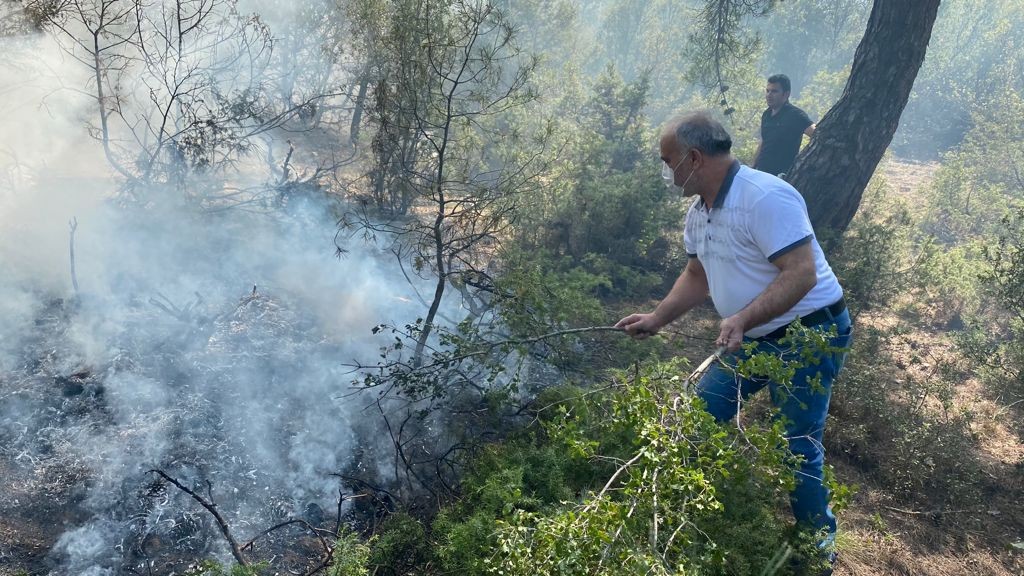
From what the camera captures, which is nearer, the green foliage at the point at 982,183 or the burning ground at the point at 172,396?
the burning ground at the point at 172,396

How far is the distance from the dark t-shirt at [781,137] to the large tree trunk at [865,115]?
15 centimetres

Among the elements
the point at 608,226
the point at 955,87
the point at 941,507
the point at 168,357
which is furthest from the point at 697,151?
the point at 955,87

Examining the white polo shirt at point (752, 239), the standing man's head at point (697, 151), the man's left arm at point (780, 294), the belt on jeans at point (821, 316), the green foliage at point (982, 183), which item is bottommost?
the green foliage at point (982, 183)

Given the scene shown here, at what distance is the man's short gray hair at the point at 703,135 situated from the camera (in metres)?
2.54

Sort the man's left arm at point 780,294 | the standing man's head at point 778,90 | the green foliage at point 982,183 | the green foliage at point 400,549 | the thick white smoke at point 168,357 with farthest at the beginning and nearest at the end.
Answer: the green foliage at point 982,183 → the standing man's head at point 778,90 → the thick white smoke at point 168,357 → the green foliage at point 400,549 → the man's left arm at point 780,294

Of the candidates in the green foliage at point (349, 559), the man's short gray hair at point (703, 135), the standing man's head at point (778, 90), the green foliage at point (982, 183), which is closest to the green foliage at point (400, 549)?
the green foliage at point (349, 559)

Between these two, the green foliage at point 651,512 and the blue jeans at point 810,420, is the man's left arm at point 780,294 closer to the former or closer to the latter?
the blue jeans at point 810,420

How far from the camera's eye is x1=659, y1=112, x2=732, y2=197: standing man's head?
8.36 ft

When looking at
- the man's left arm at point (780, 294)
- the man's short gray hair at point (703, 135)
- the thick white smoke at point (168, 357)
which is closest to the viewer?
the man's left arm at point (780, 294)

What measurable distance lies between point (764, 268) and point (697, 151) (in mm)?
596

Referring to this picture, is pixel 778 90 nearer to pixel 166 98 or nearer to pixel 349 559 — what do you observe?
pixel 349 559

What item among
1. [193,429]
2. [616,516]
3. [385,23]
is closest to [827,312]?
[616,516]

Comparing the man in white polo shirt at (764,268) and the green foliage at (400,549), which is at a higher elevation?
the green foliage at (400,549)

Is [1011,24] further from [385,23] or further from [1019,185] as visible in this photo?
[385,23]
